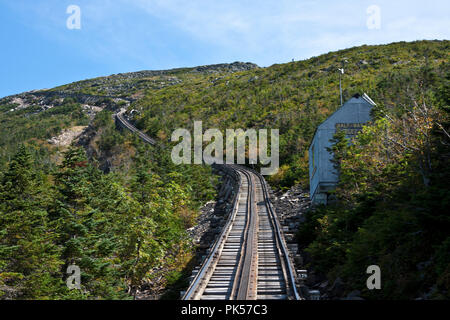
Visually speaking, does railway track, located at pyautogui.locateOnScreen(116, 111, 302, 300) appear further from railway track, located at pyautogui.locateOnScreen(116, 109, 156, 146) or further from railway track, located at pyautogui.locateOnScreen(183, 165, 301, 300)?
railway track, located at pyautogui.locateOnScreen(116, 109, 156, 146)

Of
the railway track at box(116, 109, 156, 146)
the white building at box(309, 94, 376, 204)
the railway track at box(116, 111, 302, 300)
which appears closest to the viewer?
the railway track at box(116, 111, 302, 300)

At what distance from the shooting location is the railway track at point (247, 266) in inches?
405

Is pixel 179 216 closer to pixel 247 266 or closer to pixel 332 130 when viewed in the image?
pixel 332 130

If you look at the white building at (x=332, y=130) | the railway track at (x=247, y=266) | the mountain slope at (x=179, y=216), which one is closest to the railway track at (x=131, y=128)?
the mountain slope at (x=179, y=216)

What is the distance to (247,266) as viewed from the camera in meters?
12.7

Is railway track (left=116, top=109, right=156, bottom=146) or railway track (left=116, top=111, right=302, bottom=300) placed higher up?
railway track (left=116, top=109, right=156, bottom=146)

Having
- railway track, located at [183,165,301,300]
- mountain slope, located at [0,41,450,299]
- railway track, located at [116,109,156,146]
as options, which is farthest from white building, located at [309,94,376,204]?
railway track, located at [116,109,156,146]

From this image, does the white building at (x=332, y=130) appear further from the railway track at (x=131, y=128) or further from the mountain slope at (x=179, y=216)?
the railway track at (x=131, y=128)

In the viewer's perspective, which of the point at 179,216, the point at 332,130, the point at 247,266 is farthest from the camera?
the point at 179,216

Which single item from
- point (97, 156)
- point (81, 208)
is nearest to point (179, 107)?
point (97, 156)

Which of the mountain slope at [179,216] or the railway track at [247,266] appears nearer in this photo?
the mountain slope at [179,216]

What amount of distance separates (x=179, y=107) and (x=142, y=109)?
17.4 metres

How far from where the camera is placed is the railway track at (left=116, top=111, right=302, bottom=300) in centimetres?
1028

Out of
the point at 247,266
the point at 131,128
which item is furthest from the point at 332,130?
the point at 131,128
